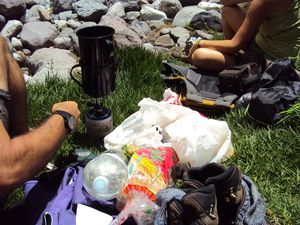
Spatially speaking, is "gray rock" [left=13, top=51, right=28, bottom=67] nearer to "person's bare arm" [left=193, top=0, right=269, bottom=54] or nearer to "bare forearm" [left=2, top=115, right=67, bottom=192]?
"person's bare arm" [left=193, top=0, right=269, bottom=54]

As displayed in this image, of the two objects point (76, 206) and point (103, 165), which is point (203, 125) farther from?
point (76, 206)

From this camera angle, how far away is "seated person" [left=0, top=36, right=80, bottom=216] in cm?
216

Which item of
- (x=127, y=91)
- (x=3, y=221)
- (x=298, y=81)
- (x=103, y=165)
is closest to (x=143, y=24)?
(x=127, y=91)

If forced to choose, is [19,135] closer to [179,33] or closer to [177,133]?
[177,133]

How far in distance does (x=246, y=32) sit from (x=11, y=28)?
3.51 m

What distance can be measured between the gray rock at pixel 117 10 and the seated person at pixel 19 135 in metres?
3.87

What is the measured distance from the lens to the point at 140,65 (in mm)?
4551

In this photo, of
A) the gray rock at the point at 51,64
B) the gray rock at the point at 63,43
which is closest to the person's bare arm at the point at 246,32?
the gray rock at the point at 51,64

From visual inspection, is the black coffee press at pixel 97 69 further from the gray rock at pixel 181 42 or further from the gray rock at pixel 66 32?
the gray rock at pixel 66 32

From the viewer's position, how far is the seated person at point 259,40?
13.7ft

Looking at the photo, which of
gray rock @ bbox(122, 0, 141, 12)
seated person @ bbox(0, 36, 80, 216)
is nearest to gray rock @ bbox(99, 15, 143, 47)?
gray rock @ bbox(122, 0, 141, 12)

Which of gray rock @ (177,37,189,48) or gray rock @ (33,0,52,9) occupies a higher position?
gray rock @ (177,37,189,48)

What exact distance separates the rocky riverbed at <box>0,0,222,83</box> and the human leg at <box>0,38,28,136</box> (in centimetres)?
161

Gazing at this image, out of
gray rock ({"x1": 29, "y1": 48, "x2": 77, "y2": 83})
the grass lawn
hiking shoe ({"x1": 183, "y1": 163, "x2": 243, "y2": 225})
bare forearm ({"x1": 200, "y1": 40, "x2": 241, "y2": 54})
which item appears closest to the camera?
hiking shoe ({"x1": 183, "y1": 163, "x2": 243, "y2": 225})
